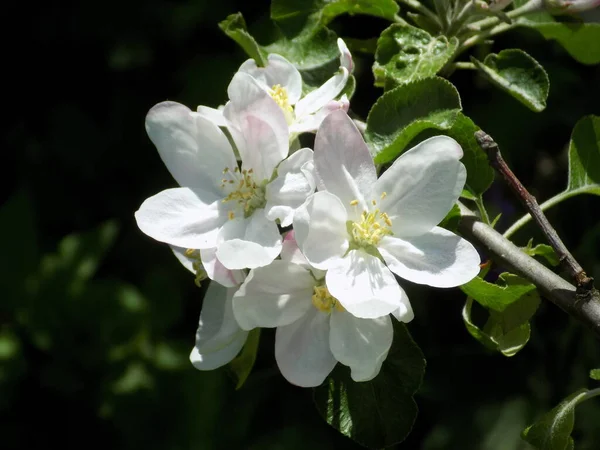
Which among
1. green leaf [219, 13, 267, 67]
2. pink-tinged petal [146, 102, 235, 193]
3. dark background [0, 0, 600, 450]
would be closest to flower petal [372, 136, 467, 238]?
pink-tinged petal [146, 102, 235, 193]

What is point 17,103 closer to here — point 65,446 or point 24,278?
point 24,278

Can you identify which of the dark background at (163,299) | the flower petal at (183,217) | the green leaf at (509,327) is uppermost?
the flower petal at (183,217)

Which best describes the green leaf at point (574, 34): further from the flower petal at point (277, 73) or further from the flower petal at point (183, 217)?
the flower petal at point (183, 217)

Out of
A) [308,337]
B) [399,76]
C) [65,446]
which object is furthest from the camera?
[65,446]

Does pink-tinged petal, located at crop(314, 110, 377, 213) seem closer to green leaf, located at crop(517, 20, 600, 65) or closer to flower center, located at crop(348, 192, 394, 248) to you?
flower center, located at crop(348, 192, 394, 248)

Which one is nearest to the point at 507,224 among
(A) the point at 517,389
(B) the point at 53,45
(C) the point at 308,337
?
(A) the point at 517,389

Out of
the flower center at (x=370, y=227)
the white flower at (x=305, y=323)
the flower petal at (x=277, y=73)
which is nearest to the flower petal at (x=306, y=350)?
the white flower at (x=305, y=323)
